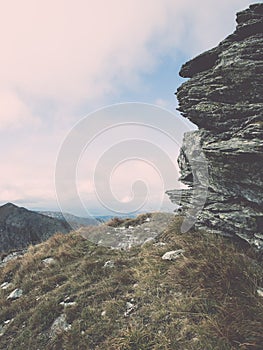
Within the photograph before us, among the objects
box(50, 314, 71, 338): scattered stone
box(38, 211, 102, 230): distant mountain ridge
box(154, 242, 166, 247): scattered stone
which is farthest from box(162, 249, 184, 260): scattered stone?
box(38, 211, 102, 230): distant mountain ridge

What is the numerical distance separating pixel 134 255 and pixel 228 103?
20.7ft

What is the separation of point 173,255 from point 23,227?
1739 cm

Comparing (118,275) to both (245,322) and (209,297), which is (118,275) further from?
(245,322)

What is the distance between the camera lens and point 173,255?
7375mm

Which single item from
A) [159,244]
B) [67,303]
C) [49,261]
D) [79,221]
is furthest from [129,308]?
[79,221]

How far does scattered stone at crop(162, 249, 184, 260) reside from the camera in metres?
7.24

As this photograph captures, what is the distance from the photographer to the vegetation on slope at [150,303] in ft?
14.3

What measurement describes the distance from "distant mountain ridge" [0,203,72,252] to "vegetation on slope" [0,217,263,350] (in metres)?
12.2

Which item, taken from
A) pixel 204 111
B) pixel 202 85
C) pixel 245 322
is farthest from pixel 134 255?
pixel 202 85

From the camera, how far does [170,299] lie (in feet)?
18.0

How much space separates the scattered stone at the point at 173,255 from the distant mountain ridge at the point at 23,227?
45.8 ft

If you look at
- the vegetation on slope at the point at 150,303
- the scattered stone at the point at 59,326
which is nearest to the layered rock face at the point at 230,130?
the vegetation on slope at the point at 150,303

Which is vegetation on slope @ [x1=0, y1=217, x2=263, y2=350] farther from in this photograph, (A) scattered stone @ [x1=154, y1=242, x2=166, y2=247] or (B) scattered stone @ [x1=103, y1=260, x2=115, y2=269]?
(A) scattered stone @ [x1=154, y1=242, x2=166, y2=247]

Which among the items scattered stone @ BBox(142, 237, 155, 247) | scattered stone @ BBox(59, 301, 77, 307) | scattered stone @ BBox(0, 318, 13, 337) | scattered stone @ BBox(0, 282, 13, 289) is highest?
scattered stone @ BBox(0, 282, 13, 289)
